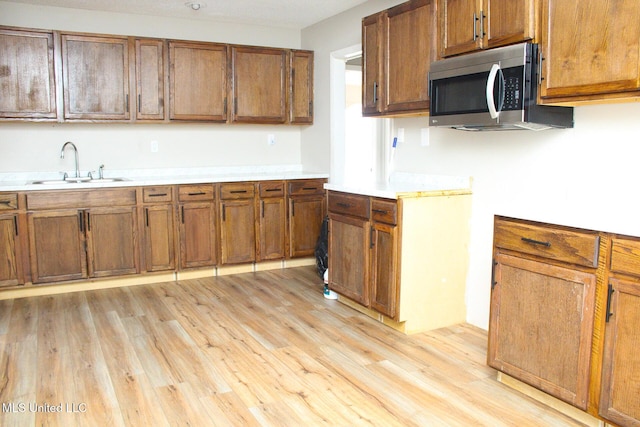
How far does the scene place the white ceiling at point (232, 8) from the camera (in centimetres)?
449

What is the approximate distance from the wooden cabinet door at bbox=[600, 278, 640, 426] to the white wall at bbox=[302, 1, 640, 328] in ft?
0.83

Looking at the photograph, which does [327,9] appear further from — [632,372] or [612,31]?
[632,372]

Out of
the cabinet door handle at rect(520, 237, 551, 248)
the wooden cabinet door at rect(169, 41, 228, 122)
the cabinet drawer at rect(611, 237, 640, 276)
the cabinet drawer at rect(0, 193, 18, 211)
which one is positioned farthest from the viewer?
the wooden cabinet door at rect(169, 41, 228, 122)

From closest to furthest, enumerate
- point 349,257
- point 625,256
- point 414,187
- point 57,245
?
point 625,256, point 414,187, point 349,257, point 57,245

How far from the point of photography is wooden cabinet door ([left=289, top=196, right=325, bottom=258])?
5172 millimetres

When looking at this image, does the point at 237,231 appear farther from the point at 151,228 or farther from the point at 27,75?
the point at 27,75

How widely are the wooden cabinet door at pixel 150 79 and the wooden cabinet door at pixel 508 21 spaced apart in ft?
9.69

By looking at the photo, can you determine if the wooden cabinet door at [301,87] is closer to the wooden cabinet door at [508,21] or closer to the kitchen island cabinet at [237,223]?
the kitchen island cabinet at [237,223]

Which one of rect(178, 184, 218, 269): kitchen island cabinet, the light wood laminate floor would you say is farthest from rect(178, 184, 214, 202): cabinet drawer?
the light wood laminate floor

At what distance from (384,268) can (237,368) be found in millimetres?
1136

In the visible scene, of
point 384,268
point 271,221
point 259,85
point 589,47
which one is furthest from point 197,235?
point 589,47

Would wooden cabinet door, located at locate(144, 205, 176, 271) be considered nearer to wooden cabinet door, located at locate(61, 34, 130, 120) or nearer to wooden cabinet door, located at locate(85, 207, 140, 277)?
wooden cabinet door, located at locate(85, 207, 140, 277)

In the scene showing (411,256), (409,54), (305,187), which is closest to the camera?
(411,256)

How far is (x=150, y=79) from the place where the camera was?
475cm
